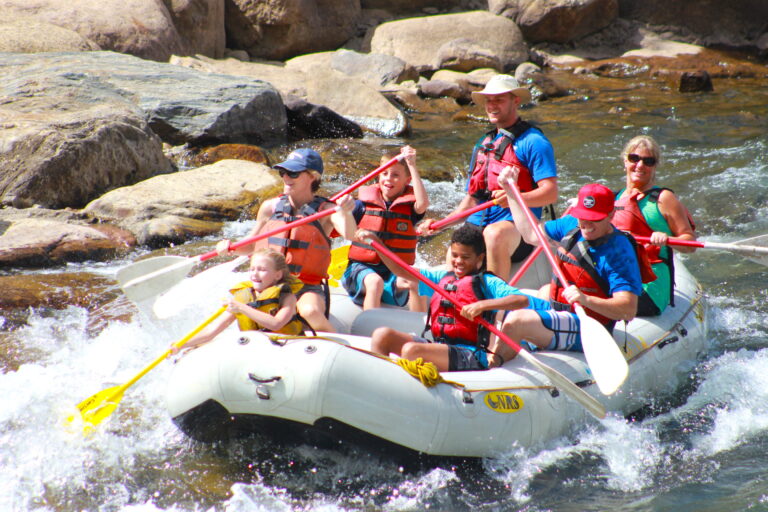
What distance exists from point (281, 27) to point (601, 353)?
1161cm

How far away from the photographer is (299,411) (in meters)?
3.48

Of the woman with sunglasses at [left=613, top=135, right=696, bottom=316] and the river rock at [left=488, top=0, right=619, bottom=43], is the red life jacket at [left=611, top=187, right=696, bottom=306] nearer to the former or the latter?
the woman with sunglasses at [left=613, top=135, right=696, bottom=316]

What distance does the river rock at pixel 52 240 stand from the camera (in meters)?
6.14

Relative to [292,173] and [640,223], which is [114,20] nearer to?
[292,173]

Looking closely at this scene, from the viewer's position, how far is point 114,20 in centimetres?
1122

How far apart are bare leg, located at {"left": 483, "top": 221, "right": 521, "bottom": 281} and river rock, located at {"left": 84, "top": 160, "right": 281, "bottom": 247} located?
318 centimetres

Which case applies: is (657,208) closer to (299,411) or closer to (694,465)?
(694,465)

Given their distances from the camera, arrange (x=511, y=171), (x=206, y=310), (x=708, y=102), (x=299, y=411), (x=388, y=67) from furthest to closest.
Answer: (x=388, y=67) < (x=708, y=102) < (x=206, y=310) < (x=511, y=171) < (x=299, y=411)

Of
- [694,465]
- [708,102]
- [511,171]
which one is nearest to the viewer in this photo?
[694,465]

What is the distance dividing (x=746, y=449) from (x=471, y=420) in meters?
1.45

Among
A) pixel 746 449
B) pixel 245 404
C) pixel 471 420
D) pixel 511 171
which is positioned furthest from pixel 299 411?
pixel 746 449

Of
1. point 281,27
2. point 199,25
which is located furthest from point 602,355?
point 281,27

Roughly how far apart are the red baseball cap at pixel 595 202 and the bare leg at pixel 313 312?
1.40 m

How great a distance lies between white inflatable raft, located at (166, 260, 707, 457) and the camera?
3480mm
